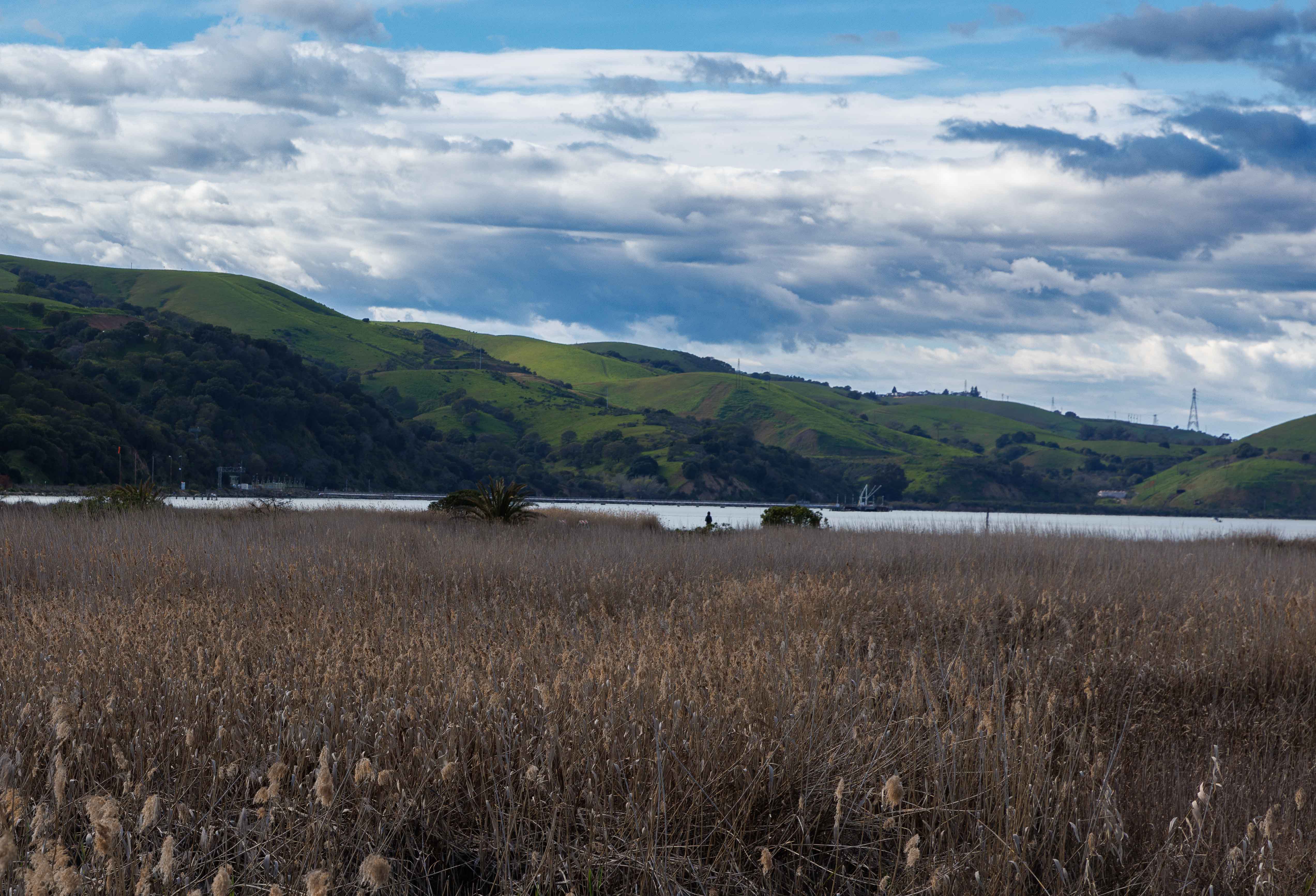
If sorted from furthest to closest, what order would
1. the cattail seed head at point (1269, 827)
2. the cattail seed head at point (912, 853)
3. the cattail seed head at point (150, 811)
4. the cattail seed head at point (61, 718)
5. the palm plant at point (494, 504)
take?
the palm plant at point (494, 504)
the cattail seed head at point (1269, 827)
the cattail seed head at point (61, 718)
the cattail seed head at point (912, 853)
the cattail seed head at point (150, 811)

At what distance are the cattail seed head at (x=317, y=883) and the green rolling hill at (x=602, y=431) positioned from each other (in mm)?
107245

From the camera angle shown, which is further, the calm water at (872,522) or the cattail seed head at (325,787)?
the calm water at (872,522)

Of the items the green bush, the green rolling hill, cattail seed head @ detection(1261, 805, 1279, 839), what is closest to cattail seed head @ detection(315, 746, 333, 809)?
cattail seed head @ detection(1261, 805, 1279, 839)

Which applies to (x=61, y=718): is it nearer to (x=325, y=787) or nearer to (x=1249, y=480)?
(x=325, y=787)

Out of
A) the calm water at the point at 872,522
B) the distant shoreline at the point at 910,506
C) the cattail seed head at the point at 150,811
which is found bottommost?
the distant shoreline at the point at 910,506

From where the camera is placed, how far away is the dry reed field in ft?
10.9

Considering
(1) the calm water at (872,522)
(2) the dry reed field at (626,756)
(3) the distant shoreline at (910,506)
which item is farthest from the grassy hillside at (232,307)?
(2) the dry reed field at (626,756)

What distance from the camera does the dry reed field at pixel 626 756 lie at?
10.9 ft

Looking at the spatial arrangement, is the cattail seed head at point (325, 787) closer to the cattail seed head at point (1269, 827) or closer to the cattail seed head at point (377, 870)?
the cattail seed head at point (377, 870)

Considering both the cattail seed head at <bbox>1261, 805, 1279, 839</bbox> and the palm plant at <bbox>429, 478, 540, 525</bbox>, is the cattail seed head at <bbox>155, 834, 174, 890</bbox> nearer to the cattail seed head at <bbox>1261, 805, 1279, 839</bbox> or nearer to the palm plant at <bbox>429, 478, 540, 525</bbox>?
the cattail seed head at <bbox>1261, 805, 1279, 839</bbox>

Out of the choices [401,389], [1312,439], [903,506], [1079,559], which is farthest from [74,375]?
[1312,439]

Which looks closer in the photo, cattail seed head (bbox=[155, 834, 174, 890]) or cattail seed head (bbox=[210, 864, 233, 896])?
cattail seed head (bbox=[210, 864, 233, 896])

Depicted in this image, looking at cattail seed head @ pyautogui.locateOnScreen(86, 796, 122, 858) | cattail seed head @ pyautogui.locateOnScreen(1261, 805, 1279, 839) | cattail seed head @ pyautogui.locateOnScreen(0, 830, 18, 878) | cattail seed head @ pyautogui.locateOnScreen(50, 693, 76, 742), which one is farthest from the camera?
cattail seed head @ pyautogui.locateOnScreen(1261, 805, 1279, 839)

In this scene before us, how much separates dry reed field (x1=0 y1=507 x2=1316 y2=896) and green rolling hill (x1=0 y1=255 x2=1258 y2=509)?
10279 cm
